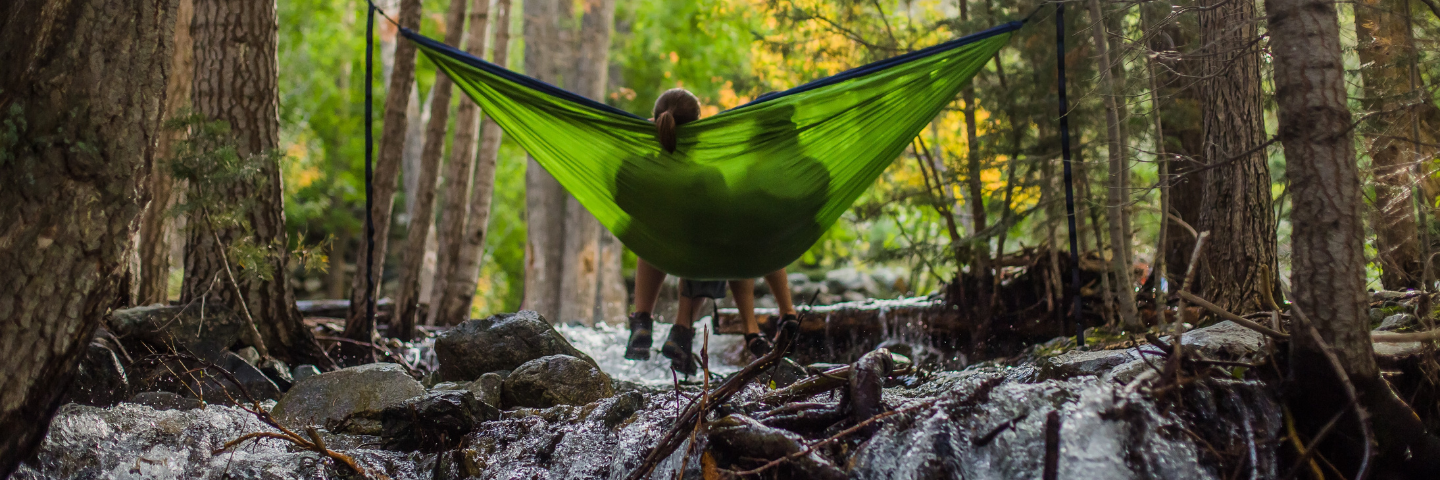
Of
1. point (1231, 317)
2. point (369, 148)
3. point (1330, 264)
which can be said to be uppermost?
point (369, 148)

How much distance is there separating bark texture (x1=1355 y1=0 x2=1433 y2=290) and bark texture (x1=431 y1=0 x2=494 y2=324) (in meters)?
Answer: 5.30

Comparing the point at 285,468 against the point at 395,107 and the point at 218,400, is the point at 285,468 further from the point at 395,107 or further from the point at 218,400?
the point at 395,107

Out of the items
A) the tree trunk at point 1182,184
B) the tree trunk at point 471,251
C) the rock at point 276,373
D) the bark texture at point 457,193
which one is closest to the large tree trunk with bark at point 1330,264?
the tree trunk at point 1182,184

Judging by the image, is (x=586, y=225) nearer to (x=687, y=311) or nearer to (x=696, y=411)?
(x=687, y=311)

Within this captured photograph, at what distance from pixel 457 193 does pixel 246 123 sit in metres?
2.77

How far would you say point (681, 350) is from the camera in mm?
3969

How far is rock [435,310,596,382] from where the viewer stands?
143 inches

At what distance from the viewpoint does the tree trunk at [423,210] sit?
5.58 meters

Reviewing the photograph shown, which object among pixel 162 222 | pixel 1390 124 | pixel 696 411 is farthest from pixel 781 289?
pixel 162 222

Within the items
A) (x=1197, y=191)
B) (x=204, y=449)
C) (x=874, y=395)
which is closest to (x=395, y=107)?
(x=204, y=449)

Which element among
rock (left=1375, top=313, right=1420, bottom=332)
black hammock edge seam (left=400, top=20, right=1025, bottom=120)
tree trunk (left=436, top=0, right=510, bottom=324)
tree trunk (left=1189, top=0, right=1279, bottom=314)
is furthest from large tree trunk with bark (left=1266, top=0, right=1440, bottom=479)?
tree trunk (left=436, top=0, right=510, bottom=324)

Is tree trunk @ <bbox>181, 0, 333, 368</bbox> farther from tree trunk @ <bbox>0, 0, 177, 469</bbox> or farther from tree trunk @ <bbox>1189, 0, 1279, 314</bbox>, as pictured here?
tree trunk @ <bbox>1189, 0, 1279, 314</bbox>

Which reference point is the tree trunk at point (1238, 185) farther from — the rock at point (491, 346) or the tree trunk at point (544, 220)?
the tree trunk at point (544, 220)

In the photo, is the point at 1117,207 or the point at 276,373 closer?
the point at 1117,207
